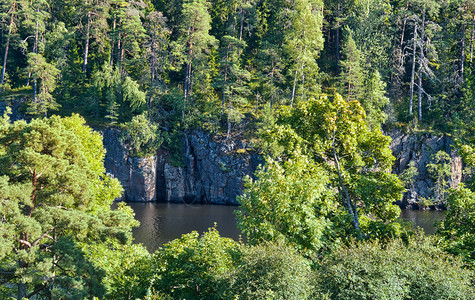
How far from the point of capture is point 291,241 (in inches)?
553

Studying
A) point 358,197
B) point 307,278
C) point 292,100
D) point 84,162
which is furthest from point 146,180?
point 307,278

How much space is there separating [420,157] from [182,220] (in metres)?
27.4

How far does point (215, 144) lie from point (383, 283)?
3881cm

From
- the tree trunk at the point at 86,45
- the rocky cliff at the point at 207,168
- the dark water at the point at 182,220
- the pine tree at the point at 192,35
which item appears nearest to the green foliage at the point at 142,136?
the rocky cliff at the point at 207,168

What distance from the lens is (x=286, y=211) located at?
1425 cm

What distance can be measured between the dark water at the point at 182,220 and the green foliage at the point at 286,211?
16.5 m

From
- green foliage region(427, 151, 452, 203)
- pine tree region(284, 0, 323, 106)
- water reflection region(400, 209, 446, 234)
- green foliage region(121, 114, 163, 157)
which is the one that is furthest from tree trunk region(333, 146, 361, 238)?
green foliage region(121, 114, 163, 157)

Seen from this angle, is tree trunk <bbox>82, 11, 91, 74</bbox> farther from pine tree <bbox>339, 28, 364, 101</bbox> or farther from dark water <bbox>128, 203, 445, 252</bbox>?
pine tree <bbox>339, 28, 364, 101</bbox>

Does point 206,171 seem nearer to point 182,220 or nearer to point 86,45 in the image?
point 182,220

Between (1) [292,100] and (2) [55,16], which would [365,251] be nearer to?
(1) [292,100]

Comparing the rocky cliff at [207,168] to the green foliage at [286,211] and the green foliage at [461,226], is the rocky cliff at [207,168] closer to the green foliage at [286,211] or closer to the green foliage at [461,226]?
the green foliage at [286,211]

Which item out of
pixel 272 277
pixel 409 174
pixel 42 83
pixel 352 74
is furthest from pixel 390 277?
pixel 42 83

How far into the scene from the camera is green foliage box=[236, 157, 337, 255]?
13.9 metres

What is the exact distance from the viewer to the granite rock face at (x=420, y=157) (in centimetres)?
4634
